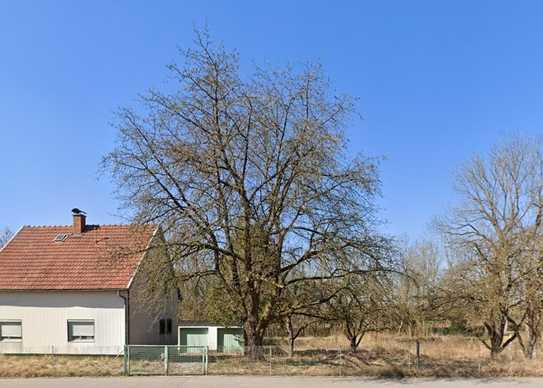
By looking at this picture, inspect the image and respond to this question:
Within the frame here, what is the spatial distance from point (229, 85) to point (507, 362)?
48.4ft

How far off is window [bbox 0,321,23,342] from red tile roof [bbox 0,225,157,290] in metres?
1.65

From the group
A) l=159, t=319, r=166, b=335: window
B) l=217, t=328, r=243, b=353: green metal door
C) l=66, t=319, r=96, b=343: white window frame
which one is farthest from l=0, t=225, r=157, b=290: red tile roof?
l=217, t=328, r=243, b=353: green metal door

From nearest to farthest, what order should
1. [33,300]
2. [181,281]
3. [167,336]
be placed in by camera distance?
1. [181,281]
2. [33,300]
3. [167,336]

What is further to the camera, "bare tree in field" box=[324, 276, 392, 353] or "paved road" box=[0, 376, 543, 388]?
"bare tree in field" box=[324, 276, 392, 353]

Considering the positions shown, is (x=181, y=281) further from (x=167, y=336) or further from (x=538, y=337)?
(x=538, y=337)

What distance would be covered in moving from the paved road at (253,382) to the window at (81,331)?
5.64 m

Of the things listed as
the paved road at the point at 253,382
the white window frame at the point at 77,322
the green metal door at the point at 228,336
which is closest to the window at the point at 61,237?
the white window frame at the point at 77,322

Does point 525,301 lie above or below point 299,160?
below

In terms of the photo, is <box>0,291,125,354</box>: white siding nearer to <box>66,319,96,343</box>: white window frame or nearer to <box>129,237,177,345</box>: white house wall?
<box>66,319,96,343</box>: white window frame

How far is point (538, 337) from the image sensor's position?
82.7 feet

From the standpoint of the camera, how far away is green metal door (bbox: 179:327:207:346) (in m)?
26.5

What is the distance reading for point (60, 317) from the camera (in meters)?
22.1

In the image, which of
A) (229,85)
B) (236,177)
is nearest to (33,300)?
(236,177)

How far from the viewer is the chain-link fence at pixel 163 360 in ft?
56.4
